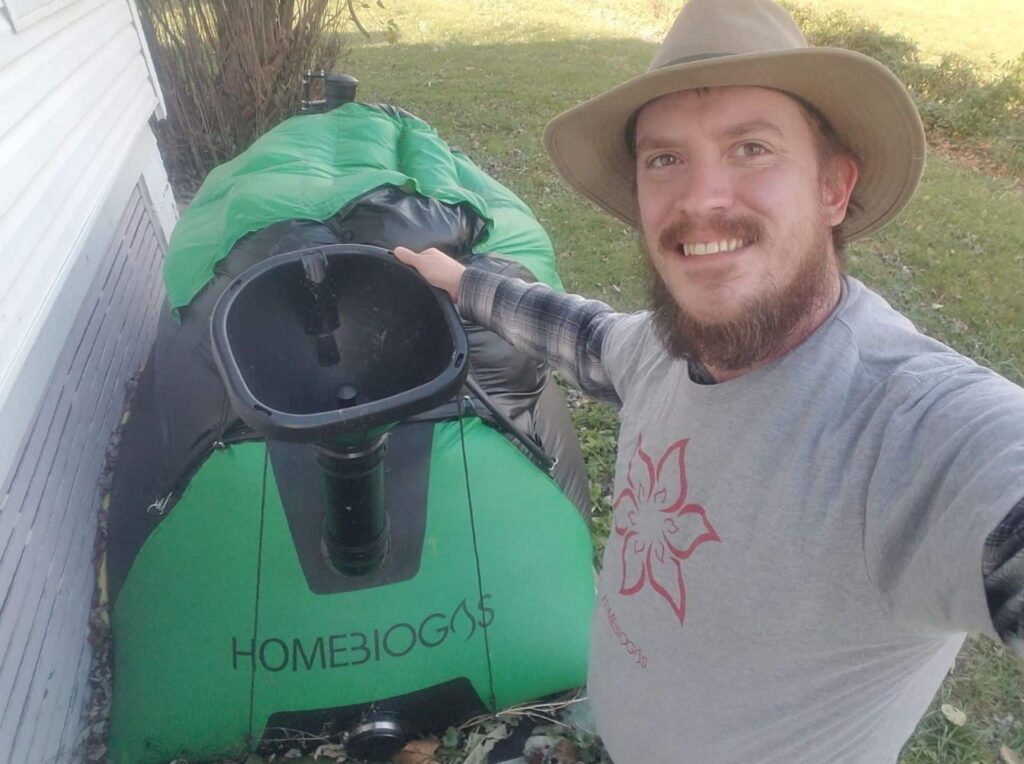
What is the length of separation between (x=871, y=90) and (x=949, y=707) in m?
2.21

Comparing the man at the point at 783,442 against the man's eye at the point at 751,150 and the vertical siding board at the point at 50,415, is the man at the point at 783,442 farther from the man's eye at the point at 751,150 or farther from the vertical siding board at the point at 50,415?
the vertical siding board at the point at 50,415

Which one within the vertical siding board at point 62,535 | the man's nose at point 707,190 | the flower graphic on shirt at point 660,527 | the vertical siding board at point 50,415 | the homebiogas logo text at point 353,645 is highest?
the man's nose at point 707,190

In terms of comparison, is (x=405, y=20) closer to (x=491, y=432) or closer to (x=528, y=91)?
(x=528, y=91)

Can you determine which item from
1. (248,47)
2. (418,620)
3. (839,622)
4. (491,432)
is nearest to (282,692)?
(418,620)

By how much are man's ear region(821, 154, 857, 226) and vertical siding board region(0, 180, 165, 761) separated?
2.24 metres

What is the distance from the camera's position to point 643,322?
5.57ft

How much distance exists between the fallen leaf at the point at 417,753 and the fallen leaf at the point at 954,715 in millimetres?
1707

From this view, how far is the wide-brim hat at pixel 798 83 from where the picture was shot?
1.25 m

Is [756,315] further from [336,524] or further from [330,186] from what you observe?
[330,186]

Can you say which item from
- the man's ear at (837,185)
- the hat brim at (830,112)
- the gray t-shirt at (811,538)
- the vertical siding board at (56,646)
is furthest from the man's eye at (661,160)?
the vertical siding board at (56,646)

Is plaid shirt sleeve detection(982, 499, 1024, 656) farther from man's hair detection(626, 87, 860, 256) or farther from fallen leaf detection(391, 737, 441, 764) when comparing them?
fallen leaf detection(391, 737, 441, 764)

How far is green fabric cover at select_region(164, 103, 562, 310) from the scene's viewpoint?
2531 millimetres

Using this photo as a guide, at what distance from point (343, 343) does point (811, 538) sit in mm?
1189

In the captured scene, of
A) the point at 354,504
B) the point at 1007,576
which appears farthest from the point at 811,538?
the point at 354,504
